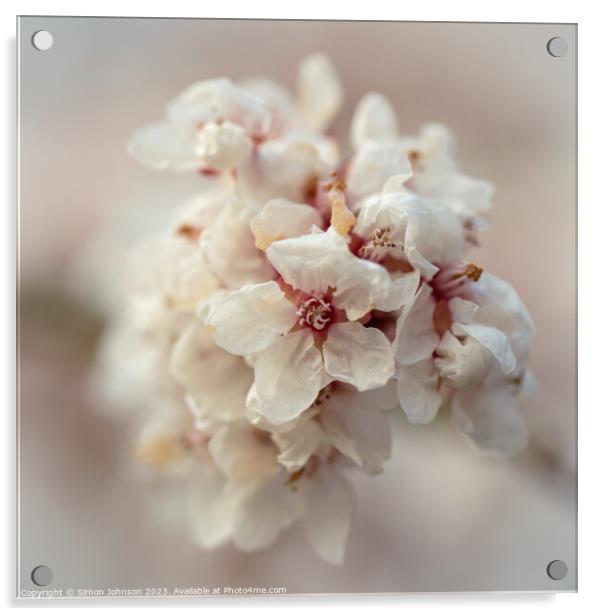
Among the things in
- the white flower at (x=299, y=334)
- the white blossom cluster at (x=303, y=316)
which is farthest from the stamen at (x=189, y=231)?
the white flower at (x=299, y=334)

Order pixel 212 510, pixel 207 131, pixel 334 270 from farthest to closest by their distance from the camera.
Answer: pixel 212 510, pixel 207 131, pixel 334 270

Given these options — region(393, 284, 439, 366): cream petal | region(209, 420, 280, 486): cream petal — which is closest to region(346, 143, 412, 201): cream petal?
region(393, 284, 439, 366): cream petal

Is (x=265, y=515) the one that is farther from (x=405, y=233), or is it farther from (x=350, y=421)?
(x=405, y=233)

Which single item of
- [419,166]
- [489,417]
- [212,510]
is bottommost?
[212,510]

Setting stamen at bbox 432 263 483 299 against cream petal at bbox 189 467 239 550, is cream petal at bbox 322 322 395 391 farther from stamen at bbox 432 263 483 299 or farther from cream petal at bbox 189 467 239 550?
cream petal at bbox 189 467 239 550

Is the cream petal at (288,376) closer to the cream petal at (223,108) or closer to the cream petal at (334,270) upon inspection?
the cream petal at (334,270)

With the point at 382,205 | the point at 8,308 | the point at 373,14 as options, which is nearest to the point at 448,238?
the point at 382,205

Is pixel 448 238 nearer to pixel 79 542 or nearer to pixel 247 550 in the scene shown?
pixel 247 550

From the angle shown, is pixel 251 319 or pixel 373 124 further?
pixel 373 124

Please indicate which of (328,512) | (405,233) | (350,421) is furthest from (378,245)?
(328,512)
